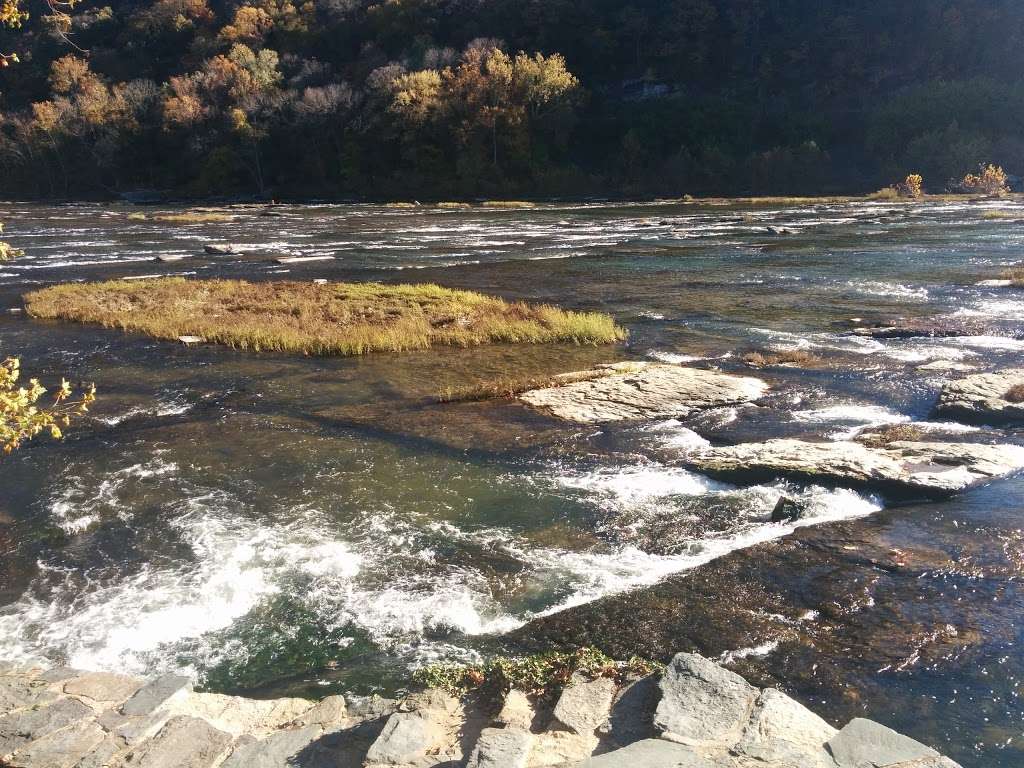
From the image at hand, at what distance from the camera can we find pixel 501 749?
16.6ft

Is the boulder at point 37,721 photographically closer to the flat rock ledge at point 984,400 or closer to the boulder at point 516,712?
the boulder at point 516,712

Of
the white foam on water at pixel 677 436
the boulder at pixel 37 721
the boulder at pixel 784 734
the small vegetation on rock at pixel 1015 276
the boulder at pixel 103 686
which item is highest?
the small vegetation on rock at pixel 1015 276

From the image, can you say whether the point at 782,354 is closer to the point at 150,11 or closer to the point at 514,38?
the point at 514,38

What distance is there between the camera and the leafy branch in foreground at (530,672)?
6.29 metres

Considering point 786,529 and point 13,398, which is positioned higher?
point 13,398

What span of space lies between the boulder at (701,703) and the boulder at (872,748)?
65cm

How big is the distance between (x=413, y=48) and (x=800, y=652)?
131m

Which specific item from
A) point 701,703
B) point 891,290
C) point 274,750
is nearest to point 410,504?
point 274,750

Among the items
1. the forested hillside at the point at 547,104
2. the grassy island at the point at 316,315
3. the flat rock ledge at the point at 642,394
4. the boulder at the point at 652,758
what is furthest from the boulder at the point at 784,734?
the forested hillside at the point at 547,104

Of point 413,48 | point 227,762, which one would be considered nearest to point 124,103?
point 413,48

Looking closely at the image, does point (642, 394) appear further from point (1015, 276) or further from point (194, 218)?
point (194, 218)

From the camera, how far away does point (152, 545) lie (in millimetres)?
9258

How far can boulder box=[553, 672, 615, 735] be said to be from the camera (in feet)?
18.1

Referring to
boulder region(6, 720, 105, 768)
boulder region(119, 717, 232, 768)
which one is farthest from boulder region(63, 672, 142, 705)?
boulder region(119, 717, 232, 768)
